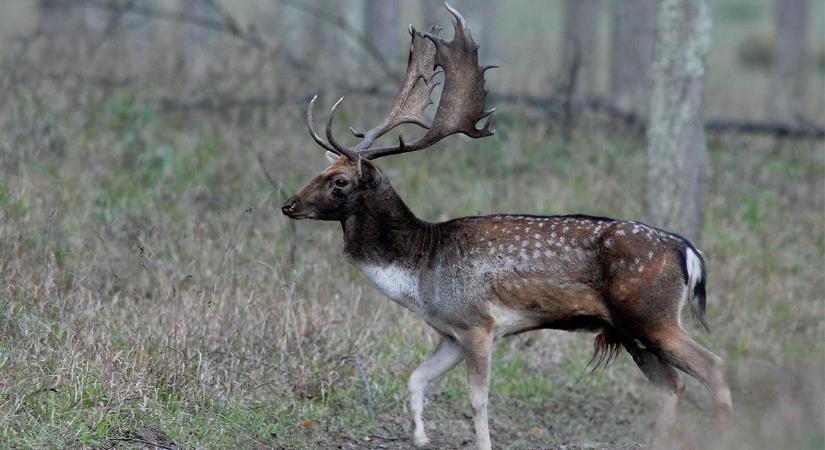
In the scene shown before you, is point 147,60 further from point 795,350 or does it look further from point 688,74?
point 795,350

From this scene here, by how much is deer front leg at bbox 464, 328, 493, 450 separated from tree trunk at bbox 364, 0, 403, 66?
10.8m

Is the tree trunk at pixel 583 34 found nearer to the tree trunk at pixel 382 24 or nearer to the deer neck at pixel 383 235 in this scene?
the tree trunk at pixel 382 24

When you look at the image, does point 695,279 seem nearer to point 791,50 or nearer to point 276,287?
point 276,287

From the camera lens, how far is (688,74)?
36.8ft

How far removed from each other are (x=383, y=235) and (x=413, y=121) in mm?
962

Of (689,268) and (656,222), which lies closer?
(689,268)

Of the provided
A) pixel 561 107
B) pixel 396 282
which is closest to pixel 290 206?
pixel 396 282

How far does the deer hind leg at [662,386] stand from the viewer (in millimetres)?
7629

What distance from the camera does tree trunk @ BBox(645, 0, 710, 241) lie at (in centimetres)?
1116

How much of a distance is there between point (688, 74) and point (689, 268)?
14.1 ft

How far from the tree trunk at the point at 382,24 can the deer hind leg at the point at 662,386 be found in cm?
1078

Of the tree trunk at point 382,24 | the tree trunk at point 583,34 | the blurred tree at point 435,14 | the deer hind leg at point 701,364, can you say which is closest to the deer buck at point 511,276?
the deer hind leg at point 701,364

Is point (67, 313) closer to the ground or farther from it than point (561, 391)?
farther from it

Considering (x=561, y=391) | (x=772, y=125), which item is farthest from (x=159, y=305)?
(x=772, y=125)
